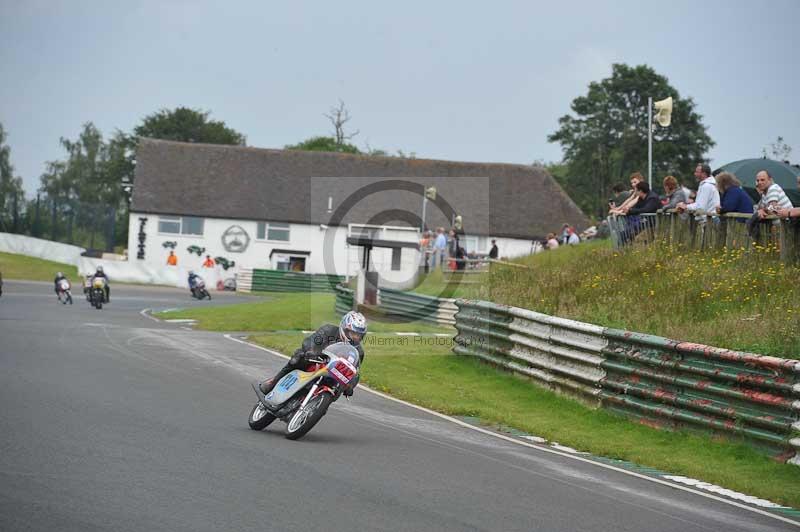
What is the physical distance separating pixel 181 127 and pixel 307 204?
31733mm

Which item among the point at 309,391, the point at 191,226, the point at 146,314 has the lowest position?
the point at 146,314

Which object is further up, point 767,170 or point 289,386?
point 767,170

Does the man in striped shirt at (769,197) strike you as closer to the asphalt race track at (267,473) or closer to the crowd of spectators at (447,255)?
the asphalt race track at (267,473)

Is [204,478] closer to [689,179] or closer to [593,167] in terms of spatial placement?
[689,179]

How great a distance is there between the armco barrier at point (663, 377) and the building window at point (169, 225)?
55637 millimetres

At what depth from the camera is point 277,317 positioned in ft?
111

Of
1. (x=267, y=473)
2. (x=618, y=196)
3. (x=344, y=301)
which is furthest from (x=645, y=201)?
(x=344, y=301)

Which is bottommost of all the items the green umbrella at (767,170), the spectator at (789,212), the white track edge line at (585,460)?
the white track edge line at (585,460)

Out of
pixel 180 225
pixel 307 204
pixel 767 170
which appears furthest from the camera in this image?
pixel 307 204

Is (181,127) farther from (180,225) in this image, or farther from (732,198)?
(732,198)

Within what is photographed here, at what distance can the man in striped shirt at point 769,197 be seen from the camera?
56.4ft

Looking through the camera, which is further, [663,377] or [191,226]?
[191,226]

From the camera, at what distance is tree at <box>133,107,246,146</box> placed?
330 ft

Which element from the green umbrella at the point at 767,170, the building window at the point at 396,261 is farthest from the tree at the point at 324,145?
the green umbrella at the point at 767,170
